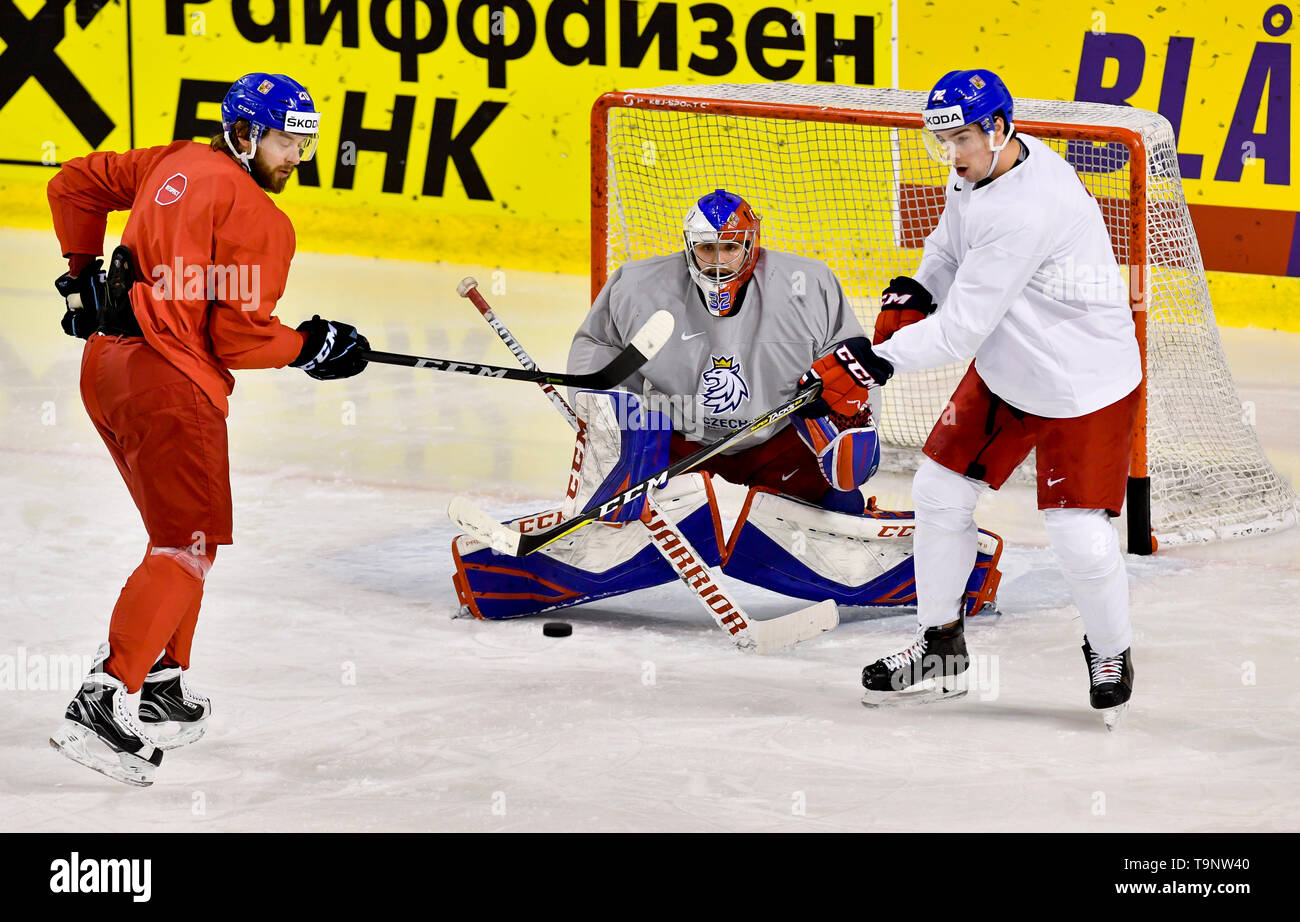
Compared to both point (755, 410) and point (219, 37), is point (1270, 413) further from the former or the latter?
point (219, 37)

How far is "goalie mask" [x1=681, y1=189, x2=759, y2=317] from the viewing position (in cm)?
406

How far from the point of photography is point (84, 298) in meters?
3.29

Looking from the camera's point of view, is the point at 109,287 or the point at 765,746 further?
the point at 765,746

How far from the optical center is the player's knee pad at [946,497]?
359 centimetres

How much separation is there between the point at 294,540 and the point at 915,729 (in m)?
1.93

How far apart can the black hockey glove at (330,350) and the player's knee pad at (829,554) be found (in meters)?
1.05

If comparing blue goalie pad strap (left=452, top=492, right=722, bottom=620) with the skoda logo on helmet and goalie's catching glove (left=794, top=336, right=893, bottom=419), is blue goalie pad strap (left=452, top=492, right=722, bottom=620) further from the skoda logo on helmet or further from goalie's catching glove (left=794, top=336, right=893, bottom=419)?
the skoda logo on helmet

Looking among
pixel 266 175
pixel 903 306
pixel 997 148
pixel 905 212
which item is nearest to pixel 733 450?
pixel 903 306

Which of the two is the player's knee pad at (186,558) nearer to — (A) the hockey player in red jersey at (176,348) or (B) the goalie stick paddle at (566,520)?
(A) the hockey player in red jersey at (176,348)

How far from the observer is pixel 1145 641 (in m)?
4.00

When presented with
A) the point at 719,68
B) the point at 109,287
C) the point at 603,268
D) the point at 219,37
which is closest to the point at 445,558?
the point at 603,268

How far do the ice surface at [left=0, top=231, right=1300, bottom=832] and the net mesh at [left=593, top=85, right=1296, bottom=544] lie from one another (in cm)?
38

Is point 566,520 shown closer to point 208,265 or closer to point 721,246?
point 721,246

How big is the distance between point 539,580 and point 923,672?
36.8 inches
